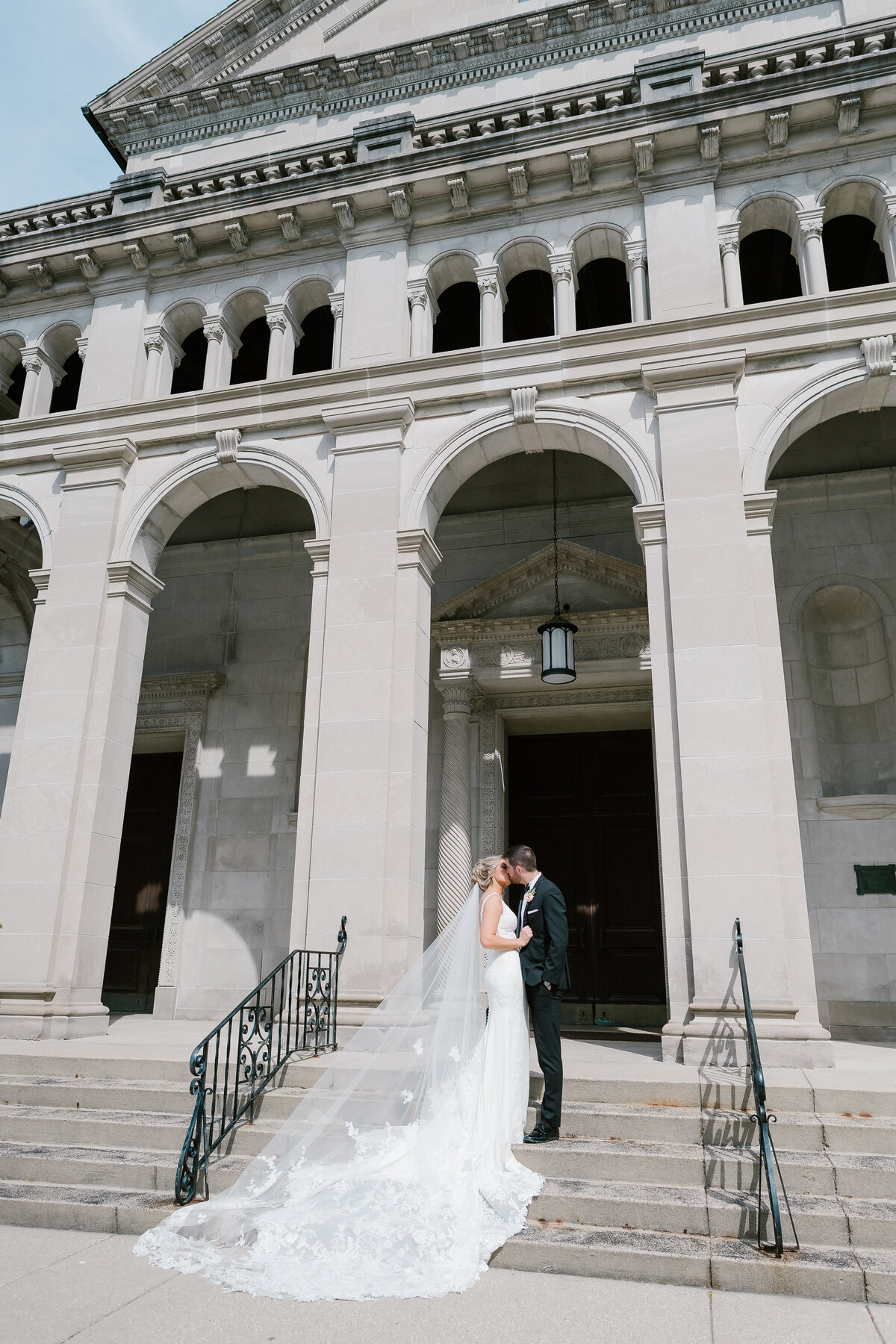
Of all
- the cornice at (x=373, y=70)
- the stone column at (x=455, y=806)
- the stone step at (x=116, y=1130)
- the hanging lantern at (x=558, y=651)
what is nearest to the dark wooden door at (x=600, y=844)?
the stone column at (x=455, y=806)

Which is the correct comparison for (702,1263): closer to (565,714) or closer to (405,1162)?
(405,1162)

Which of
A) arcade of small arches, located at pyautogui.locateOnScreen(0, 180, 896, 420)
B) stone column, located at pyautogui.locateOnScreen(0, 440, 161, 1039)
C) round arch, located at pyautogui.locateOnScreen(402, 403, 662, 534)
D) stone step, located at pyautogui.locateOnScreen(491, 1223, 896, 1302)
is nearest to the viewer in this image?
stone step, located at pyautogui.locateOnScreen(491, 1223, 896, 1302)

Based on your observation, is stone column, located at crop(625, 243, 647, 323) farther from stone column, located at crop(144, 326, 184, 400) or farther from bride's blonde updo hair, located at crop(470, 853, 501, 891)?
bride's blonde updo hair, located at crop(470, 853, 501, 891)

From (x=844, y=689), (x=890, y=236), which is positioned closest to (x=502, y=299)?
(x=890, y=236)

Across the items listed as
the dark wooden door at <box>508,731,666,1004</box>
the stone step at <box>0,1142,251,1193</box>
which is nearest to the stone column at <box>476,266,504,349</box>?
the dark wooden door at <box>508,731,666,1004</box>

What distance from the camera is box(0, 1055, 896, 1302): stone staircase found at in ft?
17.2

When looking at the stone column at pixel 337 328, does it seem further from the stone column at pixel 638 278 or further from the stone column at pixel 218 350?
the stone column at pixel 638 278

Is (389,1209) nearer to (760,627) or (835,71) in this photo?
(760,627)

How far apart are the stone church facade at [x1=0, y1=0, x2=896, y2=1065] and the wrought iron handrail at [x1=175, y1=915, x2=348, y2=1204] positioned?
46 cm

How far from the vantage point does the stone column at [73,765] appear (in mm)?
10797

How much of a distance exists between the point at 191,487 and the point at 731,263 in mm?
7554

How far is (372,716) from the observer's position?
1051 centimetres

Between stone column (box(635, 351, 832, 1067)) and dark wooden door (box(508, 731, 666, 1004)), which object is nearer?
stone column (box(635, 351, 832, 1067))

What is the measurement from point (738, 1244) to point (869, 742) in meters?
8.81
